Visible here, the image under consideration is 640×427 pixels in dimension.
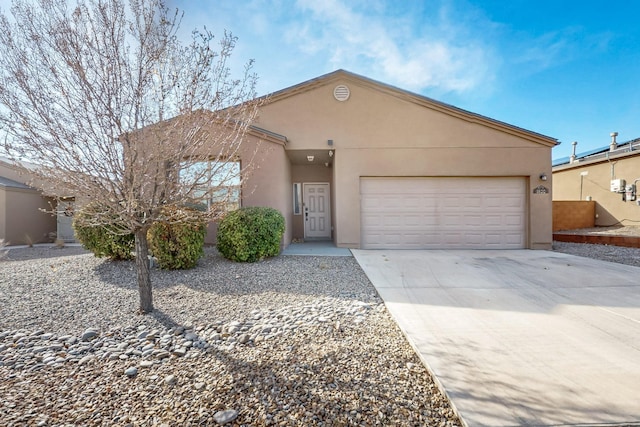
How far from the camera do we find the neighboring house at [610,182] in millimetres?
11219

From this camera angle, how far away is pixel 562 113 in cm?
1230

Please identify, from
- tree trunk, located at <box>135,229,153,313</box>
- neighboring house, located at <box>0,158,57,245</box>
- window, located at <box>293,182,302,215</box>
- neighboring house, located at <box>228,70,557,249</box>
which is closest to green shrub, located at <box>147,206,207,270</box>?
tree trunk, located at <box>135,229,153,313</box>

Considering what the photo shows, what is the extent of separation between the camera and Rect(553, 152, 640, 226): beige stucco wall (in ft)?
37.1

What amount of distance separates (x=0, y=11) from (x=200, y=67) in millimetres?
2064

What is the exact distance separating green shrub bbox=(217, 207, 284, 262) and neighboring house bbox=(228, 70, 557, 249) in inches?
79.0

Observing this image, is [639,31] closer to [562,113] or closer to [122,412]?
[562,113]

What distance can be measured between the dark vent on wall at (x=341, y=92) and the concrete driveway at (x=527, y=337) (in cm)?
578

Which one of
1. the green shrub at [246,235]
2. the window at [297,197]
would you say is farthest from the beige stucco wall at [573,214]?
the green shrub at [246,235]

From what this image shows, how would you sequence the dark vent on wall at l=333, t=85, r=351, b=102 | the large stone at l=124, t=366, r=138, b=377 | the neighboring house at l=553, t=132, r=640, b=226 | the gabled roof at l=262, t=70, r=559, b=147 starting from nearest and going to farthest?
1. the large stone at l=124, t=366, r=138, b=377
2. the gabled roof at l=262, t=70, r=559, b=147
3. the dark vent on wall at l=333, t=85, r=351, b=102
4. the neighboring house at l=553, t=132, r=640, b=226

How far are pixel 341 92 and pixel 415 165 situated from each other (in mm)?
3409

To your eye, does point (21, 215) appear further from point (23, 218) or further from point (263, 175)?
point (263, 175)

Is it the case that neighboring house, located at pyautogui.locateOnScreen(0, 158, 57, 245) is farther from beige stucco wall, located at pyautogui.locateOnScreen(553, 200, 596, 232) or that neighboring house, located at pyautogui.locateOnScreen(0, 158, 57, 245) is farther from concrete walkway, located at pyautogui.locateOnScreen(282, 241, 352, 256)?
beige stucco wall, located at pyautogui.locateOnScreen(553, 200, 596, 232)

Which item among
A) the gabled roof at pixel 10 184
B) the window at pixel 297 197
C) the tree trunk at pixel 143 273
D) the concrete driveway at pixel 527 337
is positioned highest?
the gabled roof at pixel 10 184

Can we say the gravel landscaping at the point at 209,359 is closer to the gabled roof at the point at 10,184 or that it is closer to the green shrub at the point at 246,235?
the green shrub at the point at 246,235
